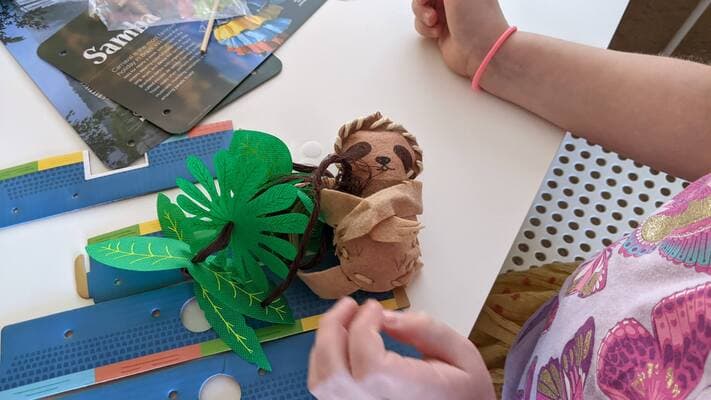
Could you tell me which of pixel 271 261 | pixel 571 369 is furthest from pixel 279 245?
pixel 571 369

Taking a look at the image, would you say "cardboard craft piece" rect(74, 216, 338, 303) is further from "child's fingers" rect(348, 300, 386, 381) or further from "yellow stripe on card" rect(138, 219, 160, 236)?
"child's fingers" rect(348, 300, 386, 381)

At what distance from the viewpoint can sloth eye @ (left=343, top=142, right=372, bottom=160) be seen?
1.38ft

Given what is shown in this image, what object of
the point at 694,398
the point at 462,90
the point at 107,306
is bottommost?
the point at 107,306

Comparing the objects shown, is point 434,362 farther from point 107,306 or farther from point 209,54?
point 209,54

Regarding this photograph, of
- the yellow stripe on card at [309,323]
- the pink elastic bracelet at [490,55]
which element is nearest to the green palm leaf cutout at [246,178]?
the yellow stripe on card at [309,323]

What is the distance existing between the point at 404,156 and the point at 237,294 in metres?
0.15

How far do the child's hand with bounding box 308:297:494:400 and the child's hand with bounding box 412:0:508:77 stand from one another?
29cm

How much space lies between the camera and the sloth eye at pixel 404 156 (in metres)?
0.43

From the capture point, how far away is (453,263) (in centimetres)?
46

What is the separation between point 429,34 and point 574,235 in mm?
279

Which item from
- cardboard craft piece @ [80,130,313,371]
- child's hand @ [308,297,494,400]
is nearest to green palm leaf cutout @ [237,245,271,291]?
cardboard craft piece @ [80,130,313,371]

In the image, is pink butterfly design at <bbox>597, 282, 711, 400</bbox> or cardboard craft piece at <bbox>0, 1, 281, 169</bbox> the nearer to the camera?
pink butterfly design at <bbox>597, 282, 711, 400</bbox>

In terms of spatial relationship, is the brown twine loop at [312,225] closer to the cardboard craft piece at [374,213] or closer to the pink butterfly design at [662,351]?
the cardboard craft piece at [374,213]

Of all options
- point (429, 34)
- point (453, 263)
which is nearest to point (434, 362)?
point (453, 263)
